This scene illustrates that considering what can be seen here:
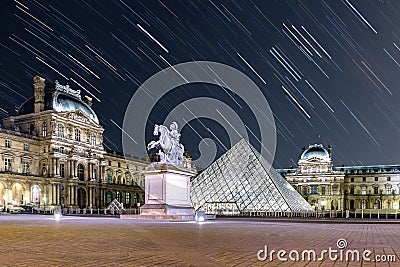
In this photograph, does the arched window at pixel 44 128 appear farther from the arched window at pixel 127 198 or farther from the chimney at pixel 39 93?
the arched window at pixel 127 198

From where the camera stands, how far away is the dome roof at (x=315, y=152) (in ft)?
378

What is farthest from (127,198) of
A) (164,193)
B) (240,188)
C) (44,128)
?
(164,193)

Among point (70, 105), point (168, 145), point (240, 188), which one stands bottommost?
point (240, 188)

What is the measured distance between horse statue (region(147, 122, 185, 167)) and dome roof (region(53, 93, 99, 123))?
165 ft

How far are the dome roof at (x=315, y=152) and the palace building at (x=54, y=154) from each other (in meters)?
52.8

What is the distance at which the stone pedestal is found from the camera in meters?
25.0

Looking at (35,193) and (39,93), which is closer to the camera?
(35,193)

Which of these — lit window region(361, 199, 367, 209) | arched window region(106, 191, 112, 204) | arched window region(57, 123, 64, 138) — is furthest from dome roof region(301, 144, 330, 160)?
arched window region(57, 123, 64, 138)

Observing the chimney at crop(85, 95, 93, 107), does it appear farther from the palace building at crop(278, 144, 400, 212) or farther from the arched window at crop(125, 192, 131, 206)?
the palace building at crop(278, 144, 400, 212)

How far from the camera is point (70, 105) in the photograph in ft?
251

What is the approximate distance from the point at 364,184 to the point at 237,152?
237 feet

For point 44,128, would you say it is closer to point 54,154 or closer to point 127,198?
point 54,154

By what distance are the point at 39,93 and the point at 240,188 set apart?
41781 mm

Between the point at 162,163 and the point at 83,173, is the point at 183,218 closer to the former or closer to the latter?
the point at 162,163
